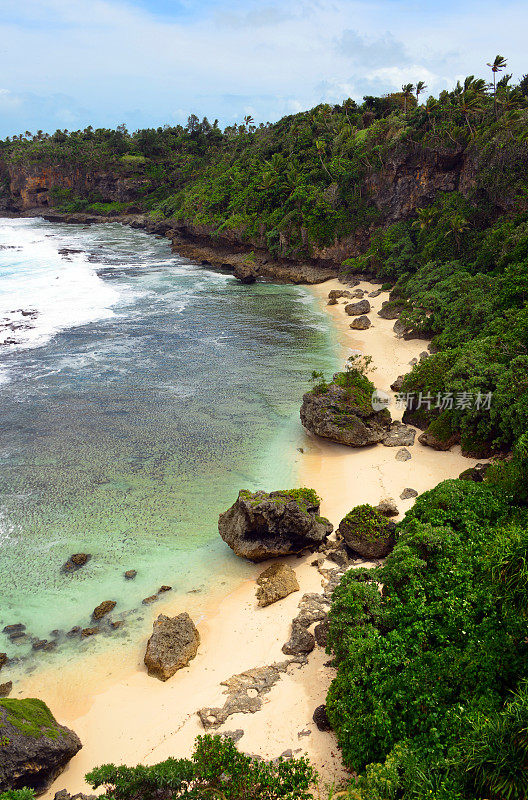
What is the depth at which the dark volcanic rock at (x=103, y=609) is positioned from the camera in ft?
56.6

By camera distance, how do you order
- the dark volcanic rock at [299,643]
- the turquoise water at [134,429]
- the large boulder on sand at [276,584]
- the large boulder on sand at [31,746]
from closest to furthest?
the large boulder on sand at [31,746], the dark volcanic rock at [299,643], the large boulder on sand at [276,584], the turquoise water at [134,429]

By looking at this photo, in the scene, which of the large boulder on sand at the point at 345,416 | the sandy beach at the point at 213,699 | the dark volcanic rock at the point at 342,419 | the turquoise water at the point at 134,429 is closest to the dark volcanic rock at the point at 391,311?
the turquoise water at the point at 134,429

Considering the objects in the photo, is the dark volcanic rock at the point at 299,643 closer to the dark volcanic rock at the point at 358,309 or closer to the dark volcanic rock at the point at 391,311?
the dark volcanic rock at the point at 391,311

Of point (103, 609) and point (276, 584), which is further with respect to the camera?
point (276, 584)

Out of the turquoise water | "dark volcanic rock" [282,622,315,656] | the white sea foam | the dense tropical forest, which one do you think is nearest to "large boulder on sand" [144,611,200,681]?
the turquoise water

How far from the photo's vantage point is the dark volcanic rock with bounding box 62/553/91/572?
19203 millimetres

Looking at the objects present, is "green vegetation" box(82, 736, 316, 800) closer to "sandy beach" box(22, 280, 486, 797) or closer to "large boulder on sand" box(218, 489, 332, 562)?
"sandy beach" box(22, 280, 486, 797)

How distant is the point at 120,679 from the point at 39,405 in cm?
2093

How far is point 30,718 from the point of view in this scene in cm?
1235

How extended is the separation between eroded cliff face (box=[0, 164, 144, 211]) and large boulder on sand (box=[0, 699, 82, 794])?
113717 mm

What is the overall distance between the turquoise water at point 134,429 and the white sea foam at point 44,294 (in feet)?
1.06

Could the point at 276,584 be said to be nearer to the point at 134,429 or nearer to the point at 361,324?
the point at 134,429

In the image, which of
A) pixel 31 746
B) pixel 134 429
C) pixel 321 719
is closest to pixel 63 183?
pixel 134 429

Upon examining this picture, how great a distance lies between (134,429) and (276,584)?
14.3 m
